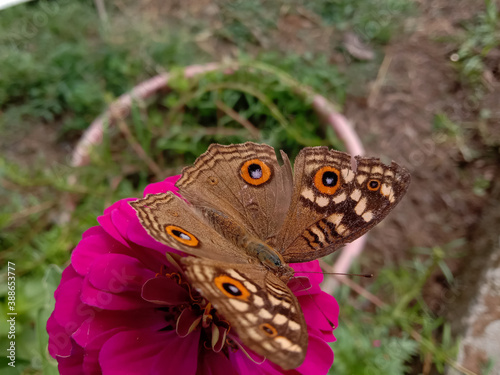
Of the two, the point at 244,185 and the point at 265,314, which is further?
the point at 244,185

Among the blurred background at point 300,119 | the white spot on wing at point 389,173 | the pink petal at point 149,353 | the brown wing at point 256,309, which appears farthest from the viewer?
the blurred background at point 300,119

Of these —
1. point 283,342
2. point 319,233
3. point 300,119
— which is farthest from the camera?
point 300,119

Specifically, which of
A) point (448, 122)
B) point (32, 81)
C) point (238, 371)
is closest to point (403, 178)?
point (238, 371)

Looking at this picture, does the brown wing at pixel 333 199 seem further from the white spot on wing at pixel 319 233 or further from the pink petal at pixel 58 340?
the pink petal at pixel 58 340

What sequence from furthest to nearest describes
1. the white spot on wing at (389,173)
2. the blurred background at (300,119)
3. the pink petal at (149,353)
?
the blurred background at (300,119) < the white spot on wing at (389,173) < the pink petal at (149,353)

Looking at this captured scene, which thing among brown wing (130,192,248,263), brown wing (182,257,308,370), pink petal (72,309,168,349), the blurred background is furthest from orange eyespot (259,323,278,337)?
the blurred background

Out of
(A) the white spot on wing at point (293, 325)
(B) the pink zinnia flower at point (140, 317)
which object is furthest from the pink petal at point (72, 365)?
(A) the white spot on wing at point (293, 325)

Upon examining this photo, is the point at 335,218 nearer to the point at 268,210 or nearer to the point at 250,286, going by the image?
the point at 268,210

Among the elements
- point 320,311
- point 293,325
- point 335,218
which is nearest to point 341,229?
point 335,218
